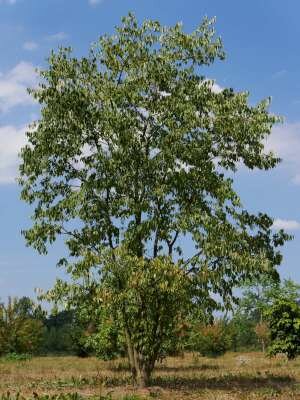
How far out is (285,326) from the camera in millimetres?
36156

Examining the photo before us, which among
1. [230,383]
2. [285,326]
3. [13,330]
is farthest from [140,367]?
[13,330]

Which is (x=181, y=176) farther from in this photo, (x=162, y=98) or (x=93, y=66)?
(x=93, y=66)

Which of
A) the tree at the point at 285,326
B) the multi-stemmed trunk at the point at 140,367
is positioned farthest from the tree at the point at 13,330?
the multi-stemmed trunk at the point at 140,367

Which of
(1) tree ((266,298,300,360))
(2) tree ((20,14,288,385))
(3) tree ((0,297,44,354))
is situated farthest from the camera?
(3) tree ((0,297,44,354))

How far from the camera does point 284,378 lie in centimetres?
2736

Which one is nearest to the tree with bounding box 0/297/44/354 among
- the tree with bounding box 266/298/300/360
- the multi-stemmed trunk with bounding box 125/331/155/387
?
the tree with bounding box 266/298/300/360

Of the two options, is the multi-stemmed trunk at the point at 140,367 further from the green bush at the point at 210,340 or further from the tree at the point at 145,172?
the green bush at the point at 210,340

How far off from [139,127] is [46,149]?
3.82 meters

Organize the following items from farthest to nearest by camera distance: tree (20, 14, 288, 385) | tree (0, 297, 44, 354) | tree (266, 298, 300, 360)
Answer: tree (0, 297, 44, 354) < tree (266, 298, 300, 360) < tree (20, 14, 288, 385)

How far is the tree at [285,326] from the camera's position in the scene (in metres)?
35.9

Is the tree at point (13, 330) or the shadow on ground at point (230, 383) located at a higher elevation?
the tree at point (13, 330)

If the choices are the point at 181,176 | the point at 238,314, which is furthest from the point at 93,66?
the point at 238,314

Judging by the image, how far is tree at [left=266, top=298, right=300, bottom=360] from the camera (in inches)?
1415

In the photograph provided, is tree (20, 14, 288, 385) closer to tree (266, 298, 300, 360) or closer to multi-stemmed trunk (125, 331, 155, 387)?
multi-stemmed trunk (125, 331, 155, 387)
